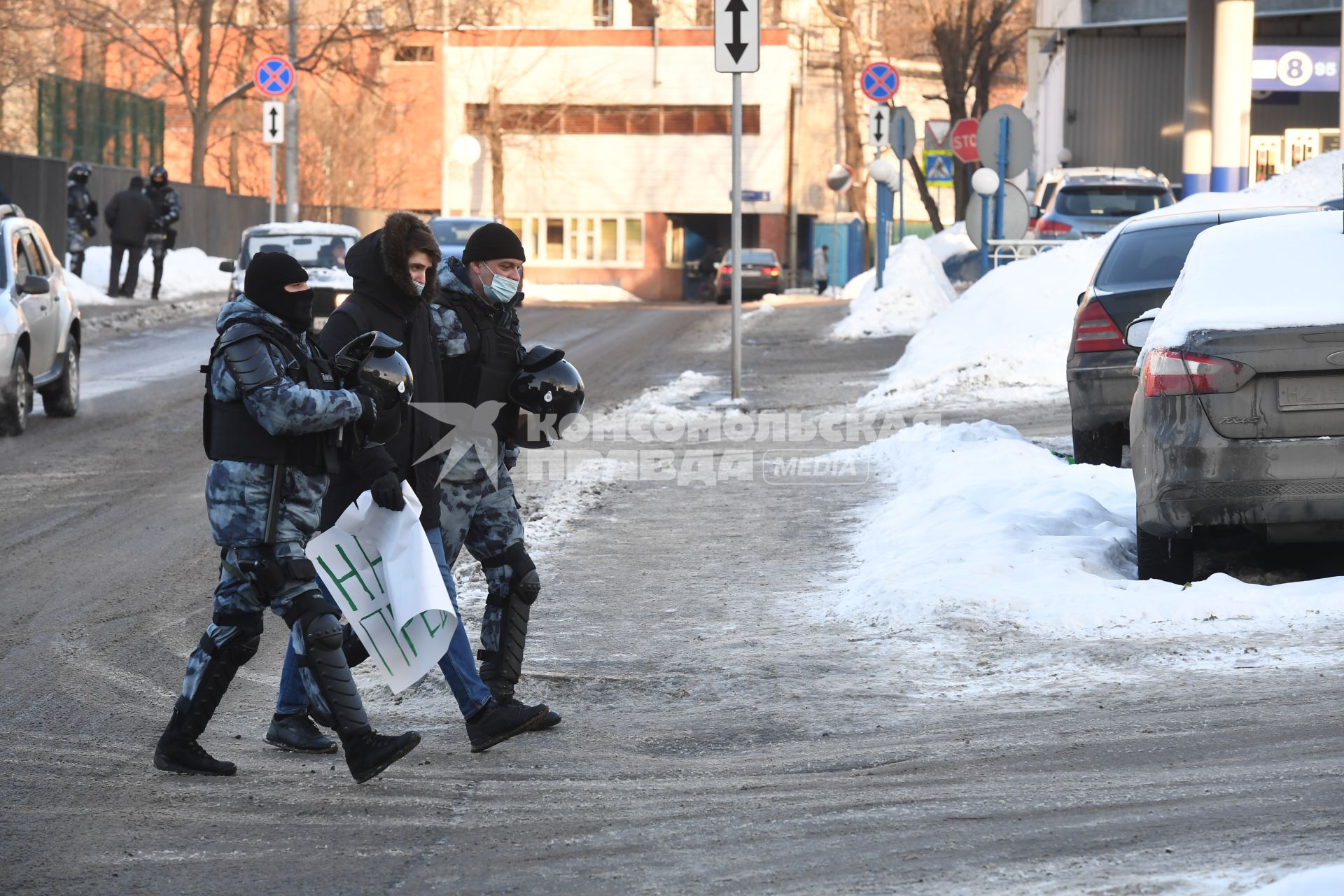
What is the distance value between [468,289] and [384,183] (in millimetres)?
56431

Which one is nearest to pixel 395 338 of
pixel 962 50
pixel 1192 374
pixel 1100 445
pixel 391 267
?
pixel 391 267

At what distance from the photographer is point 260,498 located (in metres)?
5.49

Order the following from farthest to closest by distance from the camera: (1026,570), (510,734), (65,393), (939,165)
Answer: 1. (939,165)
2. (65,393)
3. (1026,570)
4. (510,734)

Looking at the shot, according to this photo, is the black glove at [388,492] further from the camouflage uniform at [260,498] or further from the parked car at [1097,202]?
the parked car at [1097,202]

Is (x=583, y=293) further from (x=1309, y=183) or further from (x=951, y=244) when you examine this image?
(x=1309, y=183)

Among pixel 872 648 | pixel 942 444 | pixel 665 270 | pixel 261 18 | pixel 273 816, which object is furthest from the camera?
pixel 665 270

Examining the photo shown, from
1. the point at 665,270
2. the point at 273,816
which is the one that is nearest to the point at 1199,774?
the point at 273,816

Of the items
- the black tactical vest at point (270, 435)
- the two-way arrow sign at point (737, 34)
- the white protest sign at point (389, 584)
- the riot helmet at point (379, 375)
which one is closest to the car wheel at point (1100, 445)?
the two-way arrow sign at point (737, 34)

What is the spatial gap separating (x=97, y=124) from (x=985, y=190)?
933 inches

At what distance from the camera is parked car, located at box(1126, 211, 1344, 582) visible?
23.7 ft

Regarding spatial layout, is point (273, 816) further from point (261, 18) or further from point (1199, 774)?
point (261, 18)

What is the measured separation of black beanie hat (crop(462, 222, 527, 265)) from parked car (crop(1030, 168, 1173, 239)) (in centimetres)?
1964

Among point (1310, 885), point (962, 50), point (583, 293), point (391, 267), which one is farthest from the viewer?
point (583, 293)

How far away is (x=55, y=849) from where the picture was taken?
4.90 metres
